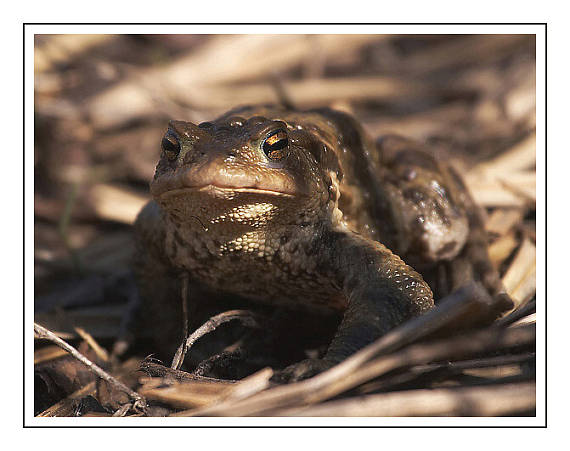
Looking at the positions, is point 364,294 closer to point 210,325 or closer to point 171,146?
point 210,325

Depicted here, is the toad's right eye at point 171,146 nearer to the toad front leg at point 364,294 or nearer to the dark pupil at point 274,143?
the dark pupil at point 274,143

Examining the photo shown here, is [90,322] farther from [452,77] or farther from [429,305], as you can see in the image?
[452,77]

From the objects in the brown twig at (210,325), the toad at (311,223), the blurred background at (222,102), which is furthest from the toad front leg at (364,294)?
the blurred background at (222,102)

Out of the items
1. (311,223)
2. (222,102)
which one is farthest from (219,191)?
(222,102)

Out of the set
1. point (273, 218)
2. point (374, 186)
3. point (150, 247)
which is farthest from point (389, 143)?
point (150, 247)

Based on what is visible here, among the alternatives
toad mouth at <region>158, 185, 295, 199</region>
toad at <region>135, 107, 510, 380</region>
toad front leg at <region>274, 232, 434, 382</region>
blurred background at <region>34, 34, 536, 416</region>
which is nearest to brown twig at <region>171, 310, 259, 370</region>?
toad at <region>135, 107, 510, 380</region>

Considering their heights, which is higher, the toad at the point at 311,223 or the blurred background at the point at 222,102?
the blurred background at the point at 222,102
